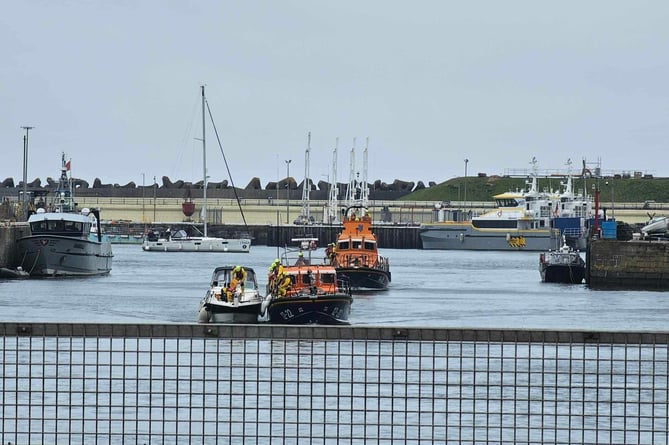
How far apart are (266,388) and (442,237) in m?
131

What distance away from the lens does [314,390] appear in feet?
79.4

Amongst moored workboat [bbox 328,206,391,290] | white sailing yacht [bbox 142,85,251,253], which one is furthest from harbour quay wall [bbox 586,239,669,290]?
white sailing yacht [bbox 142,85,251,253]

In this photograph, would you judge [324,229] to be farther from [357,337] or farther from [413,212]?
[357,337]

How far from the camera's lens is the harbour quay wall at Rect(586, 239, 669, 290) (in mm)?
68500

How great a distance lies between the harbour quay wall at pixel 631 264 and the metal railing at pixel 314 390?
35.4 meters

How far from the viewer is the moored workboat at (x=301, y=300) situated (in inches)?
1633

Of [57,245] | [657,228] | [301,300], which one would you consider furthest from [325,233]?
[301,300]

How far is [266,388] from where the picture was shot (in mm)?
24891

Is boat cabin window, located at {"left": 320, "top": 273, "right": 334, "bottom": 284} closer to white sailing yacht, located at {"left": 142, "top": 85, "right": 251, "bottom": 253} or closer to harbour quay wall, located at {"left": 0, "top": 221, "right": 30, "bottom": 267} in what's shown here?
harbour quay wall, located at {"left": 0, "top": 221, "right": 30, "bottom": 267}

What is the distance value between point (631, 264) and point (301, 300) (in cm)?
3053

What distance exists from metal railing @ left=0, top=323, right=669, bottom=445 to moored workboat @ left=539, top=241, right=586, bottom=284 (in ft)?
145

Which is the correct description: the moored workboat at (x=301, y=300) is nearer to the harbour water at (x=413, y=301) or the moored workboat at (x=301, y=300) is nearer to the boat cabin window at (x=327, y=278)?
the boat cabin window at (x=327, y=278)

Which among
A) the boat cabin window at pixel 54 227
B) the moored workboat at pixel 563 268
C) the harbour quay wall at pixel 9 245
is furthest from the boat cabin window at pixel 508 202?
the boat cabin window at pixel 54 227

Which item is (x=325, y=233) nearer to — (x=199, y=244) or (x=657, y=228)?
(x=199, y=244)
